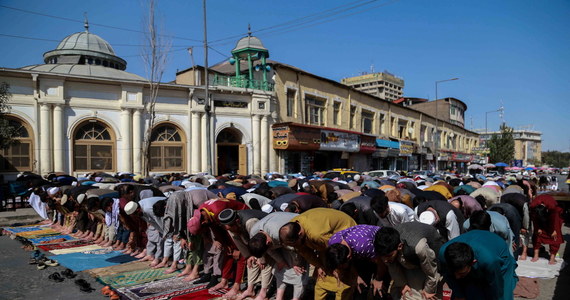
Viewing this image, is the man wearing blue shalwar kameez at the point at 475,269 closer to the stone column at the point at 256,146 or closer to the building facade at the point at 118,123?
the building facade at the point at 118,123

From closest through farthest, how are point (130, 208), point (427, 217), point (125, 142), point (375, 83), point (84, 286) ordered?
point (427, 217) < point (84, 286) < point (130, 208) < point (125, 142) < point (375, 83)

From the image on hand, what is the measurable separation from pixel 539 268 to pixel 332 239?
5.08 metres

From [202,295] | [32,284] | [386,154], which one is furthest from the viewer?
[386,154]

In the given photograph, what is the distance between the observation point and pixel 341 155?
29141mm

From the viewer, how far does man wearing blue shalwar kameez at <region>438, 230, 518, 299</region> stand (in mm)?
3146

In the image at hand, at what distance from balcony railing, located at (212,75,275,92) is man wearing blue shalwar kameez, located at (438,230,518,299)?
21.0 m

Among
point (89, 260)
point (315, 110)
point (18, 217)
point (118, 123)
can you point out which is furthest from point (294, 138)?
point (89, 260)

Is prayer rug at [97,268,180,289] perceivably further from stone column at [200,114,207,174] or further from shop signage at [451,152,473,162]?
shop signage at [451,152,473,162]

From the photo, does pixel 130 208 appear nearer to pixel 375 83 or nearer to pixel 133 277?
pixel 133 277

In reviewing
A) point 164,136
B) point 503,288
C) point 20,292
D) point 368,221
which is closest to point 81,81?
point 164,136

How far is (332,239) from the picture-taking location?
13.2ft

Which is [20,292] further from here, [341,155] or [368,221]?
[341,155]

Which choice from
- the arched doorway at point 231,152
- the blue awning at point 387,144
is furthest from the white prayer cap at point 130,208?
the blue awning at point 387,144

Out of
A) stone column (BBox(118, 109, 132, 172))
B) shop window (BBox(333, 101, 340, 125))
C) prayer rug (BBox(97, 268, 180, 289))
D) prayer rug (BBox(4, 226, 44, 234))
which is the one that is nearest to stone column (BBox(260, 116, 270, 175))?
stone column (BBox(118, 109, 132, 172))
